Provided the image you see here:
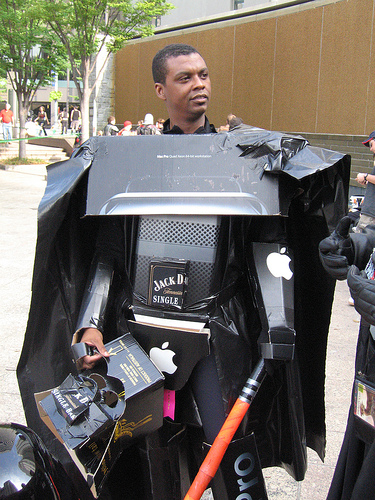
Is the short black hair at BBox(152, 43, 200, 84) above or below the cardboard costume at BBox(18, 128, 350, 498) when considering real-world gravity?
above

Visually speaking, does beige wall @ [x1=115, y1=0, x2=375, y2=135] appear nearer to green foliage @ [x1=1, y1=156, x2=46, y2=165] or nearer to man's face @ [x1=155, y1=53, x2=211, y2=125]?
green foliage @ [x1=1, y1=156, x2=46, y2=165]

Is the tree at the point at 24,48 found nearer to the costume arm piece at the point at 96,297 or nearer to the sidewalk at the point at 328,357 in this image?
the sidewalk at the point at 328,357

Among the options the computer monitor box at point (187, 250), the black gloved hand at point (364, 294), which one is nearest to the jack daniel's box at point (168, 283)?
the computer monitor box at point (187, 250)

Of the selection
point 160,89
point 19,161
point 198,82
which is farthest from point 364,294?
point 19,161

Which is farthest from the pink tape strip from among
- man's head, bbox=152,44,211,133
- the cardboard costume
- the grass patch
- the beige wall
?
the grass patch

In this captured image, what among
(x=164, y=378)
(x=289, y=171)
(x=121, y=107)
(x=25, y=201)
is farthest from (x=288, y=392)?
(x=121, y=107)

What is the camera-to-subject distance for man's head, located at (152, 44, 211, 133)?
185cm

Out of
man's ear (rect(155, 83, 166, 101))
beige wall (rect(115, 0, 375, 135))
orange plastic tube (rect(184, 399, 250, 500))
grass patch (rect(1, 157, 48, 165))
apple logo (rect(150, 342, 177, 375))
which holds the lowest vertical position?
orange plastic tube (rect(184, 399, 250, 500))

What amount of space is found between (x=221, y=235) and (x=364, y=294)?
0.50 metres

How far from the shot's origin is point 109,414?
4.75 ft

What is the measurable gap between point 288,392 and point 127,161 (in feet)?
3.14

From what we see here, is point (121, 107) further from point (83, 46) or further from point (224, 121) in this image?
point (224, 121)

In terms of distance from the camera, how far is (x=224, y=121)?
14531 mm

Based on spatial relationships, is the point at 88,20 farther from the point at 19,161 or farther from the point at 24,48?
the point at 19,161
